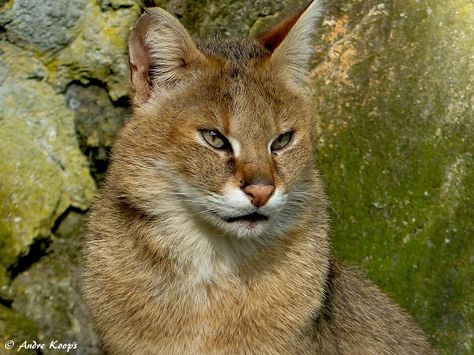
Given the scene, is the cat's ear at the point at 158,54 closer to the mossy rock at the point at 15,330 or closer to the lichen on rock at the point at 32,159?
the lichen on rock at the point at 32,159

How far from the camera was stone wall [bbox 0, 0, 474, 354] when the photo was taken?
15.1 ft

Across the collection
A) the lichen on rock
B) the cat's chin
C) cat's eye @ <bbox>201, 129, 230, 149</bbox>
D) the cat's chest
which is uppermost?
cat's eye @ <bbox>201, 129, 230, 149</bbox>

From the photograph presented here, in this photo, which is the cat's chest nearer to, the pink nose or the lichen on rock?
the pink nose

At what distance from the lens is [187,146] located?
3.24 m

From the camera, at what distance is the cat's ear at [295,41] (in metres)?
3.51

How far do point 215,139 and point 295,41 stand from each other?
2.22 feet

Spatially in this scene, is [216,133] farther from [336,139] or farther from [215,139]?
[336,139]

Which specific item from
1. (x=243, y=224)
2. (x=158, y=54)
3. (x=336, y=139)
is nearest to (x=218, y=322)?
(x=243, y=224)

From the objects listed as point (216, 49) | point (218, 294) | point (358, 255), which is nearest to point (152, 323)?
point (218, 294)

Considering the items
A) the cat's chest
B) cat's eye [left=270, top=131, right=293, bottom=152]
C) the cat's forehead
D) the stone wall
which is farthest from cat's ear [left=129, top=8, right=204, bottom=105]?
the stone wall

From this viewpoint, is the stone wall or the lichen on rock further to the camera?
the lichen on rock

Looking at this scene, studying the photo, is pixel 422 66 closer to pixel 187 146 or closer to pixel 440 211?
pixel 440 211

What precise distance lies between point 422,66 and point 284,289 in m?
1.89

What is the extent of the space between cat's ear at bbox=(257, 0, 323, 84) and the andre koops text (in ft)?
7.60
